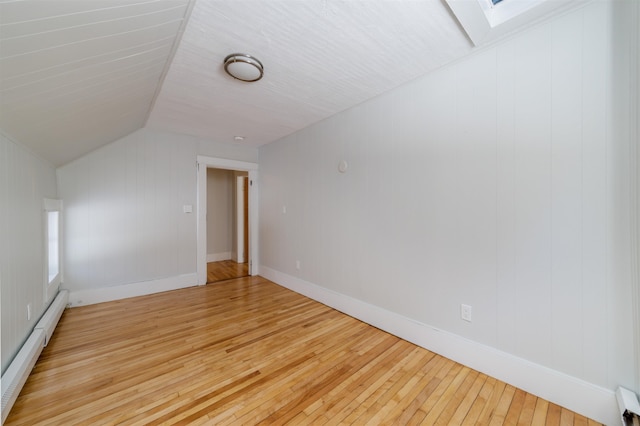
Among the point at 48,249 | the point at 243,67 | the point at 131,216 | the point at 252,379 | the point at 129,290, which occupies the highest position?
the point at 243,67

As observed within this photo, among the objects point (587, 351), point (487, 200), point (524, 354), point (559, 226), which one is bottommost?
point (524, 354)

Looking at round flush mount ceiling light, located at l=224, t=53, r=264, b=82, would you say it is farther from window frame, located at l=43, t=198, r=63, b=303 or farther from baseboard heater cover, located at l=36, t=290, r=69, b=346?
baseboard heater cover, located at l=36, t=290, r=69, b=346

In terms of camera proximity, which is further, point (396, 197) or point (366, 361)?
point (396, 197)

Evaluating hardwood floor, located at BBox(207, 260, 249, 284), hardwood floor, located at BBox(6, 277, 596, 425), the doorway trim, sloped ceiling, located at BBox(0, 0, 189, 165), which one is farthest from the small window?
hardwood floor, located at BBox(207, 260, 249, 284)

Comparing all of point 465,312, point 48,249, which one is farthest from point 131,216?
point 465,312

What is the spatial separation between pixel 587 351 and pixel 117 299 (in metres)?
4.70

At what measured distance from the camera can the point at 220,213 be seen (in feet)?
18.8

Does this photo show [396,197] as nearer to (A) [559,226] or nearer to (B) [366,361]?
(A) [559,226]

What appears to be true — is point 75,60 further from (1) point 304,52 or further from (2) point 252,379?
(2) point 252,379

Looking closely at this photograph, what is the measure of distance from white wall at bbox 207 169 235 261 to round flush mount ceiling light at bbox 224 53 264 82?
4083mm

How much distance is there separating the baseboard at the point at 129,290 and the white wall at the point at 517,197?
9.10 ft

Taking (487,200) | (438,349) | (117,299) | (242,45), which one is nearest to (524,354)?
(438,349)

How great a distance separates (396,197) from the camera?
7.66 ft

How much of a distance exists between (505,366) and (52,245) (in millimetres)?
4639
